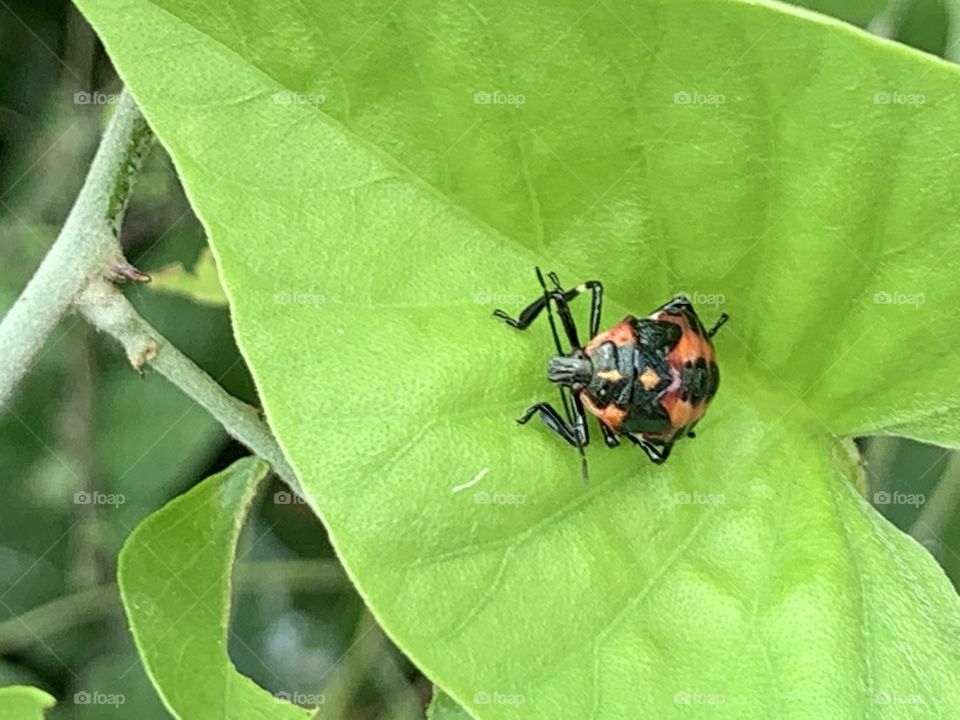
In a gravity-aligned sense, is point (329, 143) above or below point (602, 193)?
above

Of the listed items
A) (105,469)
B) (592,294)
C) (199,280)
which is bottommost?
(105,469)

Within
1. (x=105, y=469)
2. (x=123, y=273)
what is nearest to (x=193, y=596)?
(x=123, y=273)

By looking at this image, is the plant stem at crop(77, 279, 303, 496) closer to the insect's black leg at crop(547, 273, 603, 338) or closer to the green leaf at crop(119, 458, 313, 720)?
the green leaf at crop(119, 458, 313, 720)

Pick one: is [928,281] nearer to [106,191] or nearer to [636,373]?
[636,373]

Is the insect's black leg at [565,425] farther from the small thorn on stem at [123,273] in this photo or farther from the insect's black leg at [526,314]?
the small thorn on stem at [123,273]

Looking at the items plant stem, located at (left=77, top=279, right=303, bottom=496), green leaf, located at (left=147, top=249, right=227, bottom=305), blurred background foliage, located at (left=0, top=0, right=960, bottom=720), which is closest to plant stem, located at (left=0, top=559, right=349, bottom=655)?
blurred background foliage, located at (left=0, top=0, right=960, bottom=720)

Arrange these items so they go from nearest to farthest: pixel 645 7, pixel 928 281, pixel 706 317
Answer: pixel 645 7
pixel 928 281
pixel 706 317

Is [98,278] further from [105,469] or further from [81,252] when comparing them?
[105,469]

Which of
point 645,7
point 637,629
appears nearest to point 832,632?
point 637,629
